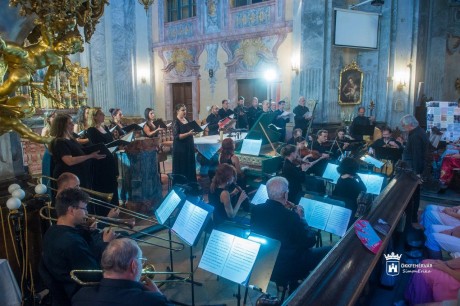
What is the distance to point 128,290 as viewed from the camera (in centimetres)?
199

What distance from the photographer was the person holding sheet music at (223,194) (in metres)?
4.18

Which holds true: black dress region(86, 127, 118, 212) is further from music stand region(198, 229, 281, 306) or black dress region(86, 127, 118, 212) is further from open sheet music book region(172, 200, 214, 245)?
music stand region(198, 229, 281, 306)

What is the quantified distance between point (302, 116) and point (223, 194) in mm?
7198

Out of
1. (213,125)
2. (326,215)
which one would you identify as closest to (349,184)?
(326,215)

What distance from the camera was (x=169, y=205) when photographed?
387 centimetres

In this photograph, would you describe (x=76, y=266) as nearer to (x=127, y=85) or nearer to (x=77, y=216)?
(x=77, y=216)

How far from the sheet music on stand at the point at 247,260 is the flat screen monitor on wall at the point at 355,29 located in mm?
9964

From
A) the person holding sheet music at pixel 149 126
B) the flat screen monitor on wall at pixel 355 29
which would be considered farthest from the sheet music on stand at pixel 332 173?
the flat screen monitor on wall at pixel 355 29

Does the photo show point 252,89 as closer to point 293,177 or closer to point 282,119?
point 282,119

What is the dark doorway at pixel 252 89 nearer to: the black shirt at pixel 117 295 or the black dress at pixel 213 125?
the black dress at pixel 213 125

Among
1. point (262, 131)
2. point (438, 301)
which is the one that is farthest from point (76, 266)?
point (262, 131)

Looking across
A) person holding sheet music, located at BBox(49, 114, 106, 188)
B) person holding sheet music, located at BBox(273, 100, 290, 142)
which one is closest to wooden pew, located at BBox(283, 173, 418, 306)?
person holding sheet music, located at BBox(49, 114, 106, 188)

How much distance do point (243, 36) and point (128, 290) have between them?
12.3 m

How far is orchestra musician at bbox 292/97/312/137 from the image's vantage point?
1079 centimetres
